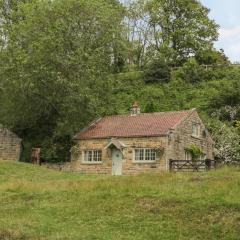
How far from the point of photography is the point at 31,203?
22344 millimetres

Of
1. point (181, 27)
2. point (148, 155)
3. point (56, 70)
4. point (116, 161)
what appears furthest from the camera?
point (181, 27)

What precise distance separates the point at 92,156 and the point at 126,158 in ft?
11.2

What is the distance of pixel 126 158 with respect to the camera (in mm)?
41812

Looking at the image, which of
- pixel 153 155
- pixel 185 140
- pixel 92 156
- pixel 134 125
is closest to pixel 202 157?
pixel 185 140

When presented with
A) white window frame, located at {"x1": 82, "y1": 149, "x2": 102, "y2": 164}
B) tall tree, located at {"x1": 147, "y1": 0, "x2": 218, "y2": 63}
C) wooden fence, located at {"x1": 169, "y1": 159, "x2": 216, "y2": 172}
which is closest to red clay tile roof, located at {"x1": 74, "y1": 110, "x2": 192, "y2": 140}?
white window frame, located at {"x1": 82, "y1": 149, "x2": 102, "y2": 164}

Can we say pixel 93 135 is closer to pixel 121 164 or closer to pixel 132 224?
pixel 121 164

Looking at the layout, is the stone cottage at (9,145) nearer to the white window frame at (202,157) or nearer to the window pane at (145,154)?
the window pane at (145,154)

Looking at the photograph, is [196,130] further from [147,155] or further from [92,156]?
[92,156]

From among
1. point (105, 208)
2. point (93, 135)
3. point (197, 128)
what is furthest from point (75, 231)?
point (197, 128)

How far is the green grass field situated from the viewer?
17109mm

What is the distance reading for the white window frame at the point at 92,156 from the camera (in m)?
43.5

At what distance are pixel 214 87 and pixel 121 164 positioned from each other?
985 inches

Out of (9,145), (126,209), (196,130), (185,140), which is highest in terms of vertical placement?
(196,130)

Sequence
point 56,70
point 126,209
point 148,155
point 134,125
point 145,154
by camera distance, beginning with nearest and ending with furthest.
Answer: point 126,209 → point 148,155 → point 145,154 → point 134,125 → point 56,70
